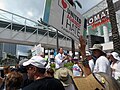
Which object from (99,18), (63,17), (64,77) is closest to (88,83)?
(64,77)

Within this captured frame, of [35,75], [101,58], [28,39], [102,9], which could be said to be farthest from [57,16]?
[102,9]

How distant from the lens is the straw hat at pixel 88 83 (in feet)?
8.15

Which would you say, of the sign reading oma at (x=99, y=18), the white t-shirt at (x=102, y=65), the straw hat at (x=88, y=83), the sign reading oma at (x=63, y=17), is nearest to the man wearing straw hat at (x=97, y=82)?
the straw hat at (x=88, y=83)

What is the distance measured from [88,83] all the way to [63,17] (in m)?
3.07

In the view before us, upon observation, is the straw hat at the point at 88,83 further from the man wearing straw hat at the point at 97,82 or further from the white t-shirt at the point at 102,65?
the white t-shirt at the point at 102,65

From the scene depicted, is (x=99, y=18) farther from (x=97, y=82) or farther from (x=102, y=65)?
(x=97, y=82)

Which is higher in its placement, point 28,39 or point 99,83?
point 28,39

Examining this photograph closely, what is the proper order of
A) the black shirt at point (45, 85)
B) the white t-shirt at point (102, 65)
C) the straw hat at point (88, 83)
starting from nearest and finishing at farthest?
the black shirt at point (45, 85)
the straw hat at point (88, 83)
the white t-shirt at point (102, 65)

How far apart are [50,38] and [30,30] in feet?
8.78

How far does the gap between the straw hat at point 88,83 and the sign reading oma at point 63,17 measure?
254 centimetres

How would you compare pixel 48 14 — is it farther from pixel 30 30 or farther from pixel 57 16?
pixel 30 30

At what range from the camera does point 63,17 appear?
5.44 metres

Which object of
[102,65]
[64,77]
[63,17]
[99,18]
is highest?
[99,18]

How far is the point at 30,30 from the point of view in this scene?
2600cm
